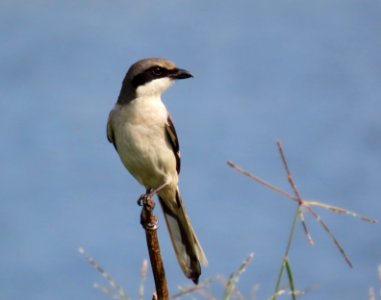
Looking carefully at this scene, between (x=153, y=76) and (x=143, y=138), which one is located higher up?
(x=153, y=76)

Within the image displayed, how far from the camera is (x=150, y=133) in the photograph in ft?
16.7

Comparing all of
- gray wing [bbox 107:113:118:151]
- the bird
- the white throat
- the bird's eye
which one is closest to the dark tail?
the bird

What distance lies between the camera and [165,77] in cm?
518

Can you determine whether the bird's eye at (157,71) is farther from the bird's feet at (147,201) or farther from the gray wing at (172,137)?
the bird's feet at (147,201)

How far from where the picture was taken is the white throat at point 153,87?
Answer: 5156 mm

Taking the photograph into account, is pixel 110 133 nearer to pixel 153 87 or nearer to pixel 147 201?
pixel 153 87

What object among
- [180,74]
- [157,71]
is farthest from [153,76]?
[180,74]

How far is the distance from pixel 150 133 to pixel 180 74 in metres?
0.46

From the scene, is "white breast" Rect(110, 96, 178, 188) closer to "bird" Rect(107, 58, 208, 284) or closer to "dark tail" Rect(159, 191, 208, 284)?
"bird" Rect(107, 58, 208, 284)

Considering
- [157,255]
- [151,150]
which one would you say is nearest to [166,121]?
[151,150]

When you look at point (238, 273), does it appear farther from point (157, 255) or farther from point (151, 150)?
point (151, 150)

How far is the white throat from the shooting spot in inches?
203

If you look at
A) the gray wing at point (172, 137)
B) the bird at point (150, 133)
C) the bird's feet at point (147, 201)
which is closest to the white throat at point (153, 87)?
the bird at point (150, 133)

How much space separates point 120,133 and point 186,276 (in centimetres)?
106
